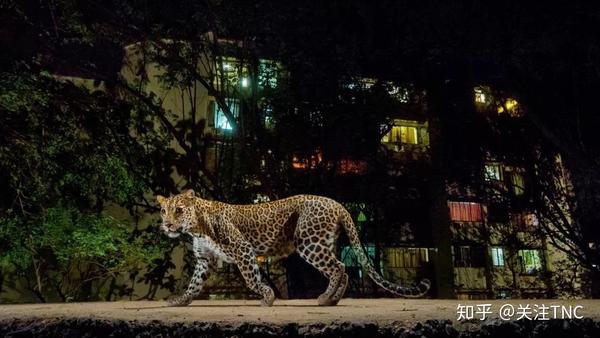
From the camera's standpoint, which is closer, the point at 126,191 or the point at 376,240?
the point at 126,191

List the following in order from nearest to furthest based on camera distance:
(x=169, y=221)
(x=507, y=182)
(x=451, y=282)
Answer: (x=169, y=221)
(x=507, y=182)
(x=451, y=282)

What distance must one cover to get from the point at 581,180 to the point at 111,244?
8645 millimetres

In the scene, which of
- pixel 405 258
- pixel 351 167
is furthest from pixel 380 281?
pixel 405 258

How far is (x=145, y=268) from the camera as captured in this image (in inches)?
439

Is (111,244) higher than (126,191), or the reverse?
(126,191)

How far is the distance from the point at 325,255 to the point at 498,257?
680 inches

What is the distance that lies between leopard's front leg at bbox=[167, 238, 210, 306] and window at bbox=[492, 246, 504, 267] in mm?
17147

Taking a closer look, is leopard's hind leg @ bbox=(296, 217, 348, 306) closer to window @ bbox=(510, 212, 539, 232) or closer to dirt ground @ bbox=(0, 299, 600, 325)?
dirt ground @ bbox=(0, 299, 600, 325)

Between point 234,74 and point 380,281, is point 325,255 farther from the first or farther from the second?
point 234,74

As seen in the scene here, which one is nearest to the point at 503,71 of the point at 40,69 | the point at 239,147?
the point at 239,147

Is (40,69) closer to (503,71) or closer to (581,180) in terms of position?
(503,71)

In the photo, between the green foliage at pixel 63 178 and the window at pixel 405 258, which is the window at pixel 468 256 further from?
the green foliage at pixel 63 178

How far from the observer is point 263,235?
481cm

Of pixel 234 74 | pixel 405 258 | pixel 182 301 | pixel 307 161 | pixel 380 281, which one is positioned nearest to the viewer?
pixel 182 301
